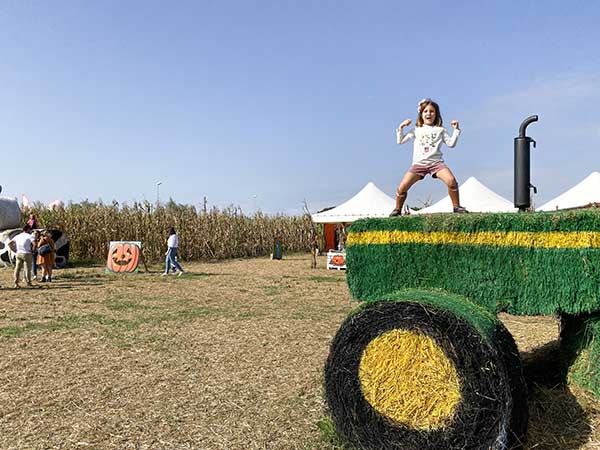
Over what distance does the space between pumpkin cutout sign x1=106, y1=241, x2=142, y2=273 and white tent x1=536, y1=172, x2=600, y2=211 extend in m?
13.5

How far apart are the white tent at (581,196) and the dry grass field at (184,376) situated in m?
8.42

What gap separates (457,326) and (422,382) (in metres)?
0.45

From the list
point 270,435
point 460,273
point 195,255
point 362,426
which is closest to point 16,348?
point 270,435

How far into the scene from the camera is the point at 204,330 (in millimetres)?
8547

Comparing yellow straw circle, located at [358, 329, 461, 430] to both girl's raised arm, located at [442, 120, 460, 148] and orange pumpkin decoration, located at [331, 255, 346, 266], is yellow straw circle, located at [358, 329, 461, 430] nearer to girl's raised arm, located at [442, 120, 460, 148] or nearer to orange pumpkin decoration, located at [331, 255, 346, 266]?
girl's raised arm, located at [442, 120, 460, 148]


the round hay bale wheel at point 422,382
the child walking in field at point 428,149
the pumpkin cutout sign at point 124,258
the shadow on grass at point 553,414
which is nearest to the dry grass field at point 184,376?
the shadow on grass at point 553,414

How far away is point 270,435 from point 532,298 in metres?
2.34

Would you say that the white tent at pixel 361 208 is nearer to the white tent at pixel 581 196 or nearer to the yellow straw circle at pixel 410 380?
the white tent at pixel 581 196

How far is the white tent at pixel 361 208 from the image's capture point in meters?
21.9

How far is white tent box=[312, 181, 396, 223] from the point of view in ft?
71.7

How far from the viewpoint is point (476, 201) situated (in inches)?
798

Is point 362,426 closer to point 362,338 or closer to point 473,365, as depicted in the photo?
point 362,338

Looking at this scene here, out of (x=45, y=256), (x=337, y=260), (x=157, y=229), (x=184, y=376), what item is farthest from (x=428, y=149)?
(x=157, y=229)

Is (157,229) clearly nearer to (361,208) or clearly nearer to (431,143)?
(361,208)
